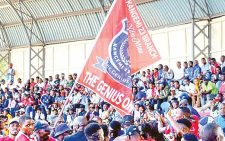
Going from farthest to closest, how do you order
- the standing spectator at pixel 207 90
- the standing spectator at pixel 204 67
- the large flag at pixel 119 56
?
the standing spectator at pixel 204 67, the standing spectator at pixel 207 90, the large flag at pixel 119 56

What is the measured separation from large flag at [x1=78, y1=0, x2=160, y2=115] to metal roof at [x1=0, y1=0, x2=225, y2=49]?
15.6 meters

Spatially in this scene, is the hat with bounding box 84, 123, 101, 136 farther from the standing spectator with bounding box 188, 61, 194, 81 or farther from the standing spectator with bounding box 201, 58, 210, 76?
the standing spectator with bounding box 188, 61, 194, 81

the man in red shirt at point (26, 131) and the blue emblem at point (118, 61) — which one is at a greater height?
the blue emblem at point (118, 61)

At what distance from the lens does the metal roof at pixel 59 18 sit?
25.6 metres

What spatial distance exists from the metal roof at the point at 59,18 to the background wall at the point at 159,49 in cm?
38

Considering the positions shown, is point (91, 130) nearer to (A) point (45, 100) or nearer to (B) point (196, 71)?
(B) point (196, 71)

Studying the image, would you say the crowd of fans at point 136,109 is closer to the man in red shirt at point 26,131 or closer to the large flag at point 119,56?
the man in red shirt at point 26,131

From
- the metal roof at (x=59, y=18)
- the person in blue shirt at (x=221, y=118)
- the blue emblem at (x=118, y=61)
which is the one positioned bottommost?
the person in blue shirt at (x=221, y=118)

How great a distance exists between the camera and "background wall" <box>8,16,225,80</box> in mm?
22859

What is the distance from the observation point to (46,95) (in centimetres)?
2350

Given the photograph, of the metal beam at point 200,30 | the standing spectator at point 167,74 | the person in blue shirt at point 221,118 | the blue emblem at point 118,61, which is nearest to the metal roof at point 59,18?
the metal beam at point 200,30

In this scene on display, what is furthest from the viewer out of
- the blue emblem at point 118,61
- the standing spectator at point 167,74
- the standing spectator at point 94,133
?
the standing spectator at point 167,74

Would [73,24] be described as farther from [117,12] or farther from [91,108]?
[117,12]

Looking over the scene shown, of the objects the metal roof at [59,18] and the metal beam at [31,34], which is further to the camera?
the metal beam at [31,34]
